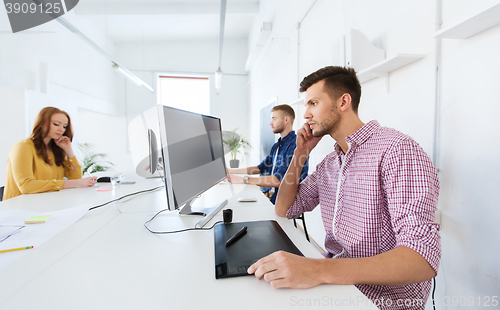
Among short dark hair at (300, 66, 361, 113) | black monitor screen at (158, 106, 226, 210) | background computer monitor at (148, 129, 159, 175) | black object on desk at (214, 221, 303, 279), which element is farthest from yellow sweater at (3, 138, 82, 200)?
short dark hair at (300, 66, 361, 113)

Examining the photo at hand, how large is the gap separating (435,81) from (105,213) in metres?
1.82

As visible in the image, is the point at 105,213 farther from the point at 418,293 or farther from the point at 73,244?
the point at 418,293

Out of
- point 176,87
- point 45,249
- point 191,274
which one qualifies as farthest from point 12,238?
point 176,87

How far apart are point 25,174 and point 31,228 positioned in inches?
42.2

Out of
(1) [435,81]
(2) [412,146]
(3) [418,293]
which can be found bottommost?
(3) [418,293]

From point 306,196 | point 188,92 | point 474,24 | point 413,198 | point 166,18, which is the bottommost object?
point 306,196

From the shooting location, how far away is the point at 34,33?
148 inches

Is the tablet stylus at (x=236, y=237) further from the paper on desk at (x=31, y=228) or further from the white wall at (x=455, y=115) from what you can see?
the white wall at (x=455, y=115)

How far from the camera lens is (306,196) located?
131 cm

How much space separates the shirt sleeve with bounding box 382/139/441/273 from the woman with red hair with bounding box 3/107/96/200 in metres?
2.26

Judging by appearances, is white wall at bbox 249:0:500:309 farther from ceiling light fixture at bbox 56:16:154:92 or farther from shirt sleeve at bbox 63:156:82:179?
ceiling light fixture at bbox 56:16:154:92

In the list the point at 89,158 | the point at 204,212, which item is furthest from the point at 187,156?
the point at 89,158

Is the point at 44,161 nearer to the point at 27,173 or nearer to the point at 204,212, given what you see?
the point at 27,173

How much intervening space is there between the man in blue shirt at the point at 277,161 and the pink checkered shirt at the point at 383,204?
0.98 m
